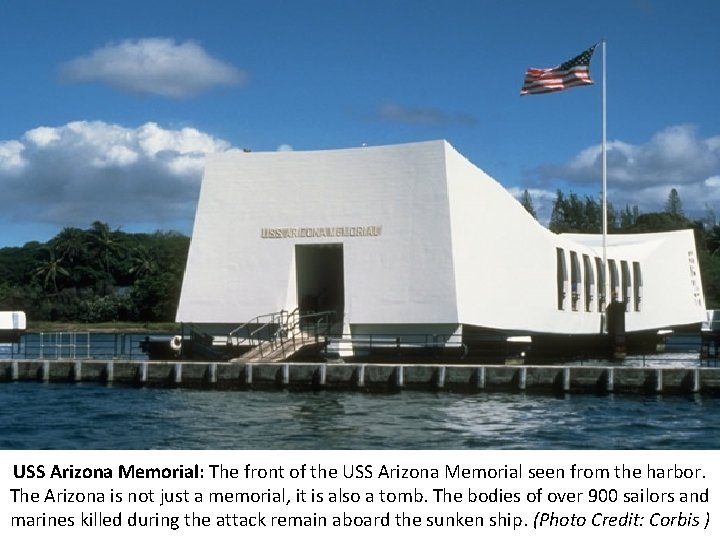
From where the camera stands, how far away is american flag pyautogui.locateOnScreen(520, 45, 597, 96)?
35.5 m

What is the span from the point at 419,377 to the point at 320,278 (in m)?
10.4

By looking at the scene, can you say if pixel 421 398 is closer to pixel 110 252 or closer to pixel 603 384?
pixel 603 384

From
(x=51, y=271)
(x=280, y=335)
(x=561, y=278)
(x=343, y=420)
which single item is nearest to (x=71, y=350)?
(x=280, y=335)

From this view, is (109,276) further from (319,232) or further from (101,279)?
(319,232)

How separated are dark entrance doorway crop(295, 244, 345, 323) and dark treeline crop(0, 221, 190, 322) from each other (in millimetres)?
41070

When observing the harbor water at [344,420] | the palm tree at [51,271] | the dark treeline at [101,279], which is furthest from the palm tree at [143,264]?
the harbor water at [344,420]

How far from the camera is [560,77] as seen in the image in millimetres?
35969

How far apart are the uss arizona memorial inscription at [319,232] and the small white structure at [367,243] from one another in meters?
0.03

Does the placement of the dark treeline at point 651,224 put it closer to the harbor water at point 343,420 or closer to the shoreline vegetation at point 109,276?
the shoreline vegetation at point 109,276

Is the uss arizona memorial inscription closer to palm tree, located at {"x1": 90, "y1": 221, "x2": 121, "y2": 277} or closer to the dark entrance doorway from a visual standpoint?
the dark entrance doorway

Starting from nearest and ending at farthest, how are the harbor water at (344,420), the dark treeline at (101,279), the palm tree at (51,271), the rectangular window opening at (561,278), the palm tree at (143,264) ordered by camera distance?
1. the harbor water at (344,420)
2. the rectangular window opening at (561,278)
3. the dark treeline at (101,279)
4. the palm tree at (51,271)
5. the palm tree at (143,264)

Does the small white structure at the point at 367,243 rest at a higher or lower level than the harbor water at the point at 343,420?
higher

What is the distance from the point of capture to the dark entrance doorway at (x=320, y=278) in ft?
113
